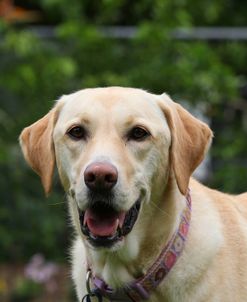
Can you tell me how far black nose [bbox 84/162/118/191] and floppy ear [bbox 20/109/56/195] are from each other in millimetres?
555

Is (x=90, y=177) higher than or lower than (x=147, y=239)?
higher

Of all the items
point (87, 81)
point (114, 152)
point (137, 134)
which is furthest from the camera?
point (87, 81)

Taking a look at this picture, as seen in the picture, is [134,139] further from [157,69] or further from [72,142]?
[157,69]

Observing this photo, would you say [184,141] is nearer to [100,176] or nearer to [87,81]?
[100,176]

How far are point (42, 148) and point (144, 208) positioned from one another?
0.63 m

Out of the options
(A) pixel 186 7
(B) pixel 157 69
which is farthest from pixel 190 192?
(A) pixel 186 7

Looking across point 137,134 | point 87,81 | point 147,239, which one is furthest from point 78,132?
point 87,81

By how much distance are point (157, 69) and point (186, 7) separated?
4.66ft

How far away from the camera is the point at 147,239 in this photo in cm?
485

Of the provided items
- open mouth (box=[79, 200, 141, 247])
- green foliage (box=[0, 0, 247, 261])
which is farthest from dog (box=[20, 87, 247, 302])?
green foliage (box=[0, 0, 247, 261])

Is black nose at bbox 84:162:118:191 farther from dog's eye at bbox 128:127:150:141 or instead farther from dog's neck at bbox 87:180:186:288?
dog's neck at bbox 87:180:186:288

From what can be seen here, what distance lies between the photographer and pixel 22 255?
8867mm

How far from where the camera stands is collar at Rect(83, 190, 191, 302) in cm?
474

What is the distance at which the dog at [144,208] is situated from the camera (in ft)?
15.1
